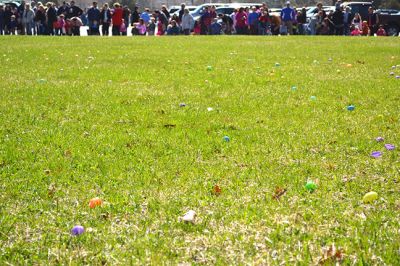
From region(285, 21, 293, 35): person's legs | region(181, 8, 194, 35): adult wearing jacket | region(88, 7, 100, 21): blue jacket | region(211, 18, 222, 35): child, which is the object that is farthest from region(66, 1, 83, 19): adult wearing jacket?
region(285, 21, 293, 35): person's legs

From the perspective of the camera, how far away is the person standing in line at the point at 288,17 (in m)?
26.3

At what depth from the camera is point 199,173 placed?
12.1 ft

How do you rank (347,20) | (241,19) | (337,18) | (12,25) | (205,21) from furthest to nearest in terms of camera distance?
1. (205,21)
2. (241,19)
3. (12,25)
4. (347,20)
5. (337,18)

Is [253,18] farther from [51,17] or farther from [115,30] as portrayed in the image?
[51,17]

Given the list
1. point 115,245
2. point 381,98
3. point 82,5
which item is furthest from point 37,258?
point 82,5

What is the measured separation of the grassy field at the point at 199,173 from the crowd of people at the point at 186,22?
767 inches

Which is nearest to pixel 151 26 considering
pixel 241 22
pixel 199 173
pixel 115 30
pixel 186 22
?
pixel 186 22

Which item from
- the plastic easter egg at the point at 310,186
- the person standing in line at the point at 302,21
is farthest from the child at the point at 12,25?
the plastic easter egg at the point at 310,186

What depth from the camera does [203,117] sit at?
5.54 metres

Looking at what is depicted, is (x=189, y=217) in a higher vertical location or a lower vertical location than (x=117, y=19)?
lower

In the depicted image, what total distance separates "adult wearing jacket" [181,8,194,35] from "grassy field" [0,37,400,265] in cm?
2015

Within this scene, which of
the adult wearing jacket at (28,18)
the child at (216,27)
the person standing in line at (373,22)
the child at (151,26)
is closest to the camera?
the adult wearing jacket at (28,18)

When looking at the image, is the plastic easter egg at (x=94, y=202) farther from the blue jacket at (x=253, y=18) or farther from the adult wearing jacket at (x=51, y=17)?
the blue jacket at (x=253, y=18)

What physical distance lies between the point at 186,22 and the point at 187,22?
0.05 meters
